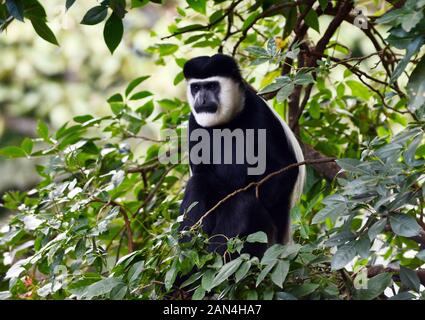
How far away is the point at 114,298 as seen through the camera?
1.64 meters

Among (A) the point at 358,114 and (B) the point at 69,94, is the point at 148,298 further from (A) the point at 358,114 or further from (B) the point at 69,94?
(B) the point at 69,94

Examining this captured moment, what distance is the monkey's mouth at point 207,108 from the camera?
2.70m

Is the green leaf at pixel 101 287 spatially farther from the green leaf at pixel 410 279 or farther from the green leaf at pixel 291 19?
the green leaf at pixel 291 19

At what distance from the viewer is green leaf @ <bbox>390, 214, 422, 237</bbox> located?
142 cm

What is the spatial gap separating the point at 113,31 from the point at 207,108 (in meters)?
0.72

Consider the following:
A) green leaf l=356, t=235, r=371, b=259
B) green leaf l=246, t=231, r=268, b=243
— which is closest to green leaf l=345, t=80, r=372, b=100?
green leaf l=246, t=231, r=268, b=243

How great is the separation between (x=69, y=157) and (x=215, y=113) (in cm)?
63

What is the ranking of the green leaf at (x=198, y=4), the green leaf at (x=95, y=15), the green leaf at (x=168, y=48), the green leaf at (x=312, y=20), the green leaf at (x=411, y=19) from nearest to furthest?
the green leaf at (x=411, y=19), the green leaf at (x=95, y=15), the green leaf at (x=198, y=4), the green leaf at (x=312, y=20), the green leaf at (x=168, y=48)

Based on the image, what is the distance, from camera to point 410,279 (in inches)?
61.1

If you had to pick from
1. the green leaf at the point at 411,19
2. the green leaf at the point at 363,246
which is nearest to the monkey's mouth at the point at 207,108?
the green leaf at the point at 363,246

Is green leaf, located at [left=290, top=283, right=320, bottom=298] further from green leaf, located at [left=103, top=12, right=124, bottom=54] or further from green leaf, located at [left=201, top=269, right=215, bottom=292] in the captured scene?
green leaf, located at [left=103, top=12, right=124, bottom=54]

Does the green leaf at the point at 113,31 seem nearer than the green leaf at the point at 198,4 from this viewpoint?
Yes

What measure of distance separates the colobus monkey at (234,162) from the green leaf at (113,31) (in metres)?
0.68

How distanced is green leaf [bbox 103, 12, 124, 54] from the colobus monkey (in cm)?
68
